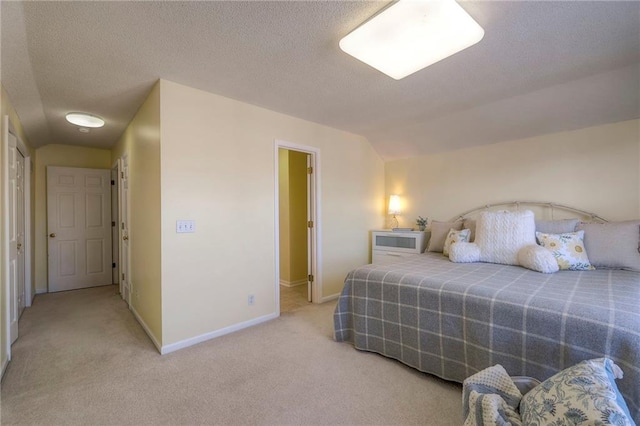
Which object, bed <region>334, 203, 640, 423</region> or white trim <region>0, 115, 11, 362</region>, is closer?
bed <region>334, 203, 640, 423</region>

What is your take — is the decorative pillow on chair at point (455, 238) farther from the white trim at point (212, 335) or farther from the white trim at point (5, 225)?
the white trim at point (5, 225)

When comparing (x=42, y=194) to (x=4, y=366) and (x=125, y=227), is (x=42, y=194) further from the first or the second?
(x=4, y=366)

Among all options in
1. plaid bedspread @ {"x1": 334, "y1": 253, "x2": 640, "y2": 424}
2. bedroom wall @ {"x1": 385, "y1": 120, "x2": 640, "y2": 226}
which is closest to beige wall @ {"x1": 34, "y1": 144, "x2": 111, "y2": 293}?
plaid bedspread @ {"x1": 334, "y1": 253, "x2": 640, "y2": 424}

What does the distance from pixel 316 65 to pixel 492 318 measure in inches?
82.9

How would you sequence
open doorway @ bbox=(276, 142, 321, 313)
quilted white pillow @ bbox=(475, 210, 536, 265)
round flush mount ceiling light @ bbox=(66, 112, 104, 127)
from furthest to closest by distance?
open doorway @ bbox=(276, 142, 321, 313)
round flush mount ceiling light @ bbox=(66, 112, 104, 127)
quilted white pillow @ bbox=(475, 210, 536, 265)

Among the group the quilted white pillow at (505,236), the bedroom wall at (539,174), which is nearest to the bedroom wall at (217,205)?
the bedroom wall at (539,174)

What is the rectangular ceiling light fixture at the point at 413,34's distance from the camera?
1.50 metres

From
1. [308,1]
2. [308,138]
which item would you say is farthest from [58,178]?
[308,1]

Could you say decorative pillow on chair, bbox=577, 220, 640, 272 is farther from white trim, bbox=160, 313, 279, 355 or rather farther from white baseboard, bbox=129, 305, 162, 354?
white baseboard, bbox=129, 305, 162, 354

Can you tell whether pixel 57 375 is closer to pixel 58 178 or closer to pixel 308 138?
pixel 308 138

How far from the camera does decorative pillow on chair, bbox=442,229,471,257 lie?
3.12 m

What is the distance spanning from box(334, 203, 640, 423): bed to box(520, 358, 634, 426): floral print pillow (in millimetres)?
339

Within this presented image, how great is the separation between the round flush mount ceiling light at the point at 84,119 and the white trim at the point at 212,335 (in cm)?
256

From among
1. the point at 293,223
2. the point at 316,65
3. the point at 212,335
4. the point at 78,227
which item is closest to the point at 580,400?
the point at 316,65
